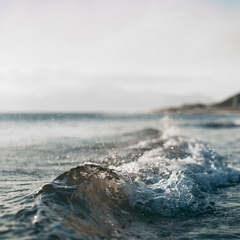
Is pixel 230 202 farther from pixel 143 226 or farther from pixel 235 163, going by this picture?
pixel 235 163

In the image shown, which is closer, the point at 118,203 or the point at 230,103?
the point at 118,203

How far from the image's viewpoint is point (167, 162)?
994 centimetres

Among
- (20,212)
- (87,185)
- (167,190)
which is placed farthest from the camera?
(167,190)

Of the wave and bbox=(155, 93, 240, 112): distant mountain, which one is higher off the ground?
bbox=(155, 93, 240, 112): distant mountain

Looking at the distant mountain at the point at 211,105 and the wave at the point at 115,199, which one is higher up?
the distant mountain at the point at 211,105

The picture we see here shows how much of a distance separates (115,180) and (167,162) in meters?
3.83

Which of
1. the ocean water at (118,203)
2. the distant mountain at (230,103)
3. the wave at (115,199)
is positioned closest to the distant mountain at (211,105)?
the distant mountain at (230,103)

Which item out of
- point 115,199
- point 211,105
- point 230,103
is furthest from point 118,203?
point 211,105

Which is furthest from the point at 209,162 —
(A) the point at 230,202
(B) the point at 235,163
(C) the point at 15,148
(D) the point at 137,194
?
(C) the point at 15,148

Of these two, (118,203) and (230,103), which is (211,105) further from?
(118,203)

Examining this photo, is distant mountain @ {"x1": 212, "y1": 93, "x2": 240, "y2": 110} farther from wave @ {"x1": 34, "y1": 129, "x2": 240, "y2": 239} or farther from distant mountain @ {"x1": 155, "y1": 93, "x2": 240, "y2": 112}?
wave @ {"x1": 34, "y1": 129, "x2": 240, "y2": 239}

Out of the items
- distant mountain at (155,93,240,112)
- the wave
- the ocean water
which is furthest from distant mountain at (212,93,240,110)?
the wave

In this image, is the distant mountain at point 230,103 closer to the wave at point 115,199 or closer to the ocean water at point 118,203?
the ocean water at point 118,203

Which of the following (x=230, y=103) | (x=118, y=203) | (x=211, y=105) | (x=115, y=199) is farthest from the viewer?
(x=211, y=105)
